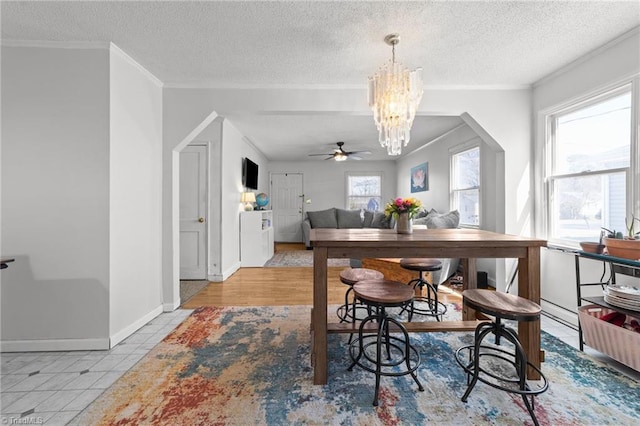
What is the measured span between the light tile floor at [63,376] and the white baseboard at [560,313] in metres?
0.12

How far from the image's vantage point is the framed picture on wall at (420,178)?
5.63 m

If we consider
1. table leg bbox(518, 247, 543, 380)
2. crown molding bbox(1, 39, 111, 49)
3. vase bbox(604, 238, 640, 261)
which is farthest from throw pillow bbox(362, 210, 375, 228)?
crown molding bbox(1, 39, 111, 49)

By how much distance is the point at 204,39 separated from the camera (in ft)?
6.78

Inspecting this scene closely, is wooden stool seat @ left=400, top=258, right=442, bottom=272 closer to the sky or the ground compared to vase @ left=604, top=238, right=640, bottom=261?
closer to the ground

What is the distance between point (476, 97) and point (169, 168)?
11.3 ft

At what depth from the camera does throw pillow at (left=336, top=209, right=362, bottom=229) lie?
22.9 feet

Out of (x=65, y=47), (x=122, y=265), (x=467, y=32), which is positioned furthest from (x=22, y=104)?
(x=467, y=32)

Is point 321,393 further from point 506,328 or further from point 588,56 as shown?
point 588,56

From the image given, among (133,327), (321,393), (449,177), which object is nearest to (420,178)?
(449,177)

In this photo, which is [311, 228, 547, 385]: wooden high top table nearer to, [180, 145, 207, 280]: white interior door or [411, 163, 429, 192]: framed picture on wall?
[180, 145, 207, 280]: white interior door

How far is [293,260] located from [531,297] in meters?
4.11

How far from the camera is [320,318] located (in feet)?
5.42

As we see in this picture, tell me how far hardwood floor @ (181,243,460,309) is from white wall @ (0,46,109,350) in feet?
3.38

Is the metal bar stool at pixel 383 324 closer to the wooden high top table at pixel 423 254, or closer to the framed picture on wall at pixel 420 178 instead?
the wooden high top table at pixel 423 254
